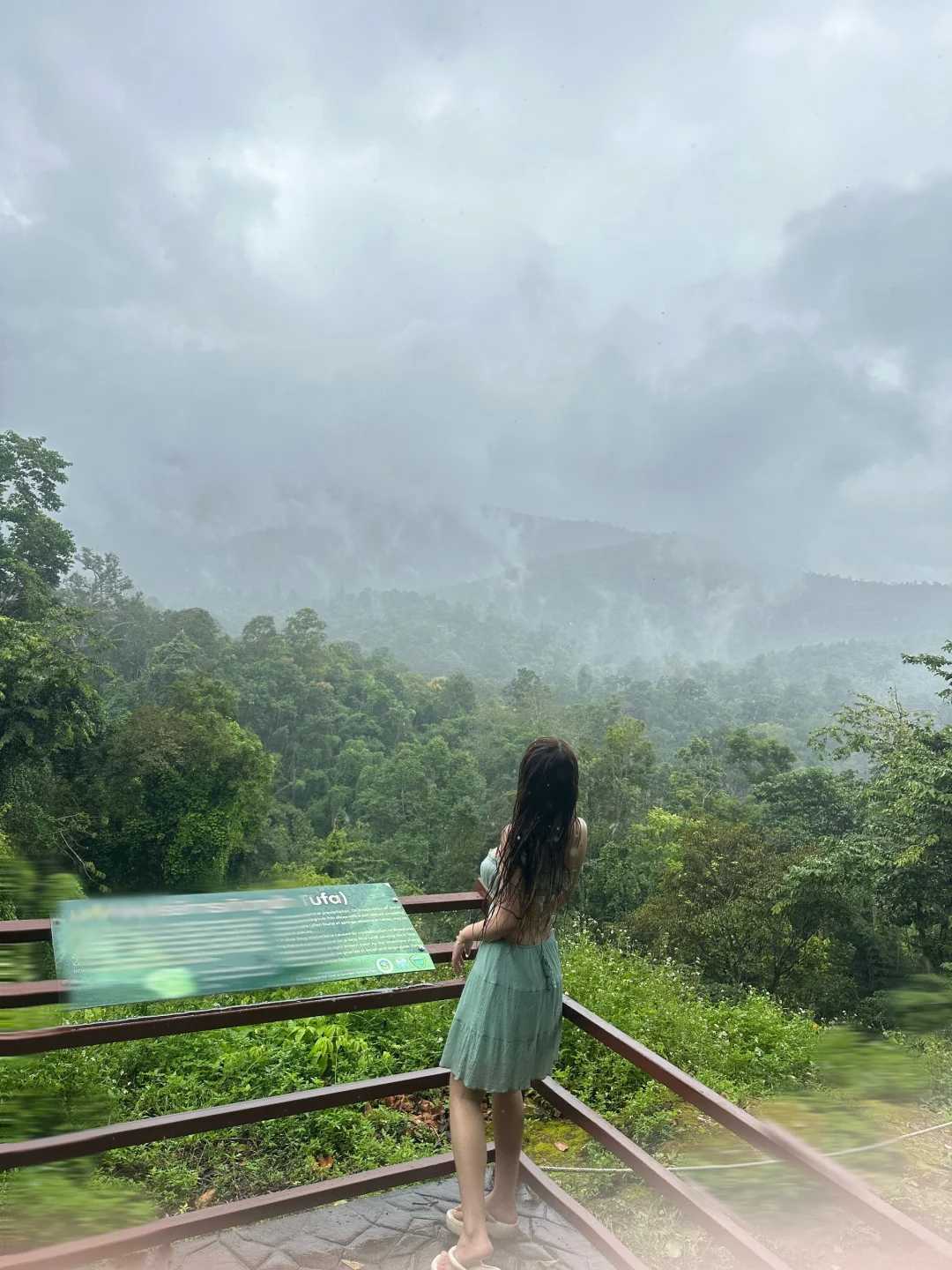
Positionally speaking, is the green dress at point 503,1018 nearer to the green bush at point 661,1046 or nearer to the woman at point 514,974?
the woman at point 514,974

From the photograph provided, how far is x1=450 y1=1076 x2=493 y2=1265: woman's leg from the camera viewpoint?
1.69 m

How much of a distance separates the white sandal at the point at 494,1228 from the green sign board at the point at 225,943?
0.52 metres

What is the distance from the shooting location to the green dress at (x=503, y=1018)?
1687mm

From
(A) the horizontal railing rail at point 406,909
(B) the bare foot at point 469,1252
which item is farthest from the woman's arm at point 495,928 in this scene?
(B) the bare foot at point 469,1252

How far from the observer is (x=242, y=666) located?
1501 inches

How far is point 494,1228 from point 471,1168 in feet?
0.86

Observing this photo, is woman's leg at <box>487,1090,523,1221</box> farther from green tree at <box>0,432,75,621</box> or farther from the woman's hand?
green tree at <box>0,432,75,621</box>

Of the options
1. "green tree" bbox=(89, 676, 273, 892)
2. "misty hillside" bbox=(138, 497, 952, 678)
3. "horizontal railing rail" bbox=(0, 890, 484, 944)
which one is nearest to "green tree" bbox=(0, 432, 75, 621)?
"green tree" bbox=(89, 676, 273, 892)

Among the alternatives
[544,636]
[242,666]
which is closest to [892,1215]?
[242,666]

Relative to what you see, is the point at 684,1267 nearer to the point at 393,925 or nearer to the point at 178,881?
the point at 393,925

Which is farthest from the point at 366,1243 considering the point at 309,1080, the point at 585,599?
the point at 585,599

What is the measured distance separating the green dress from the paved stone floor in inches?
16.8

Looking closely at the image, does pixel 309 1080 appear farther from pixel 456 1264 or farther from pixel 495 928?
pixel 495 928

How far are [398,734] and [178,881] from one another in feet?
61.4
